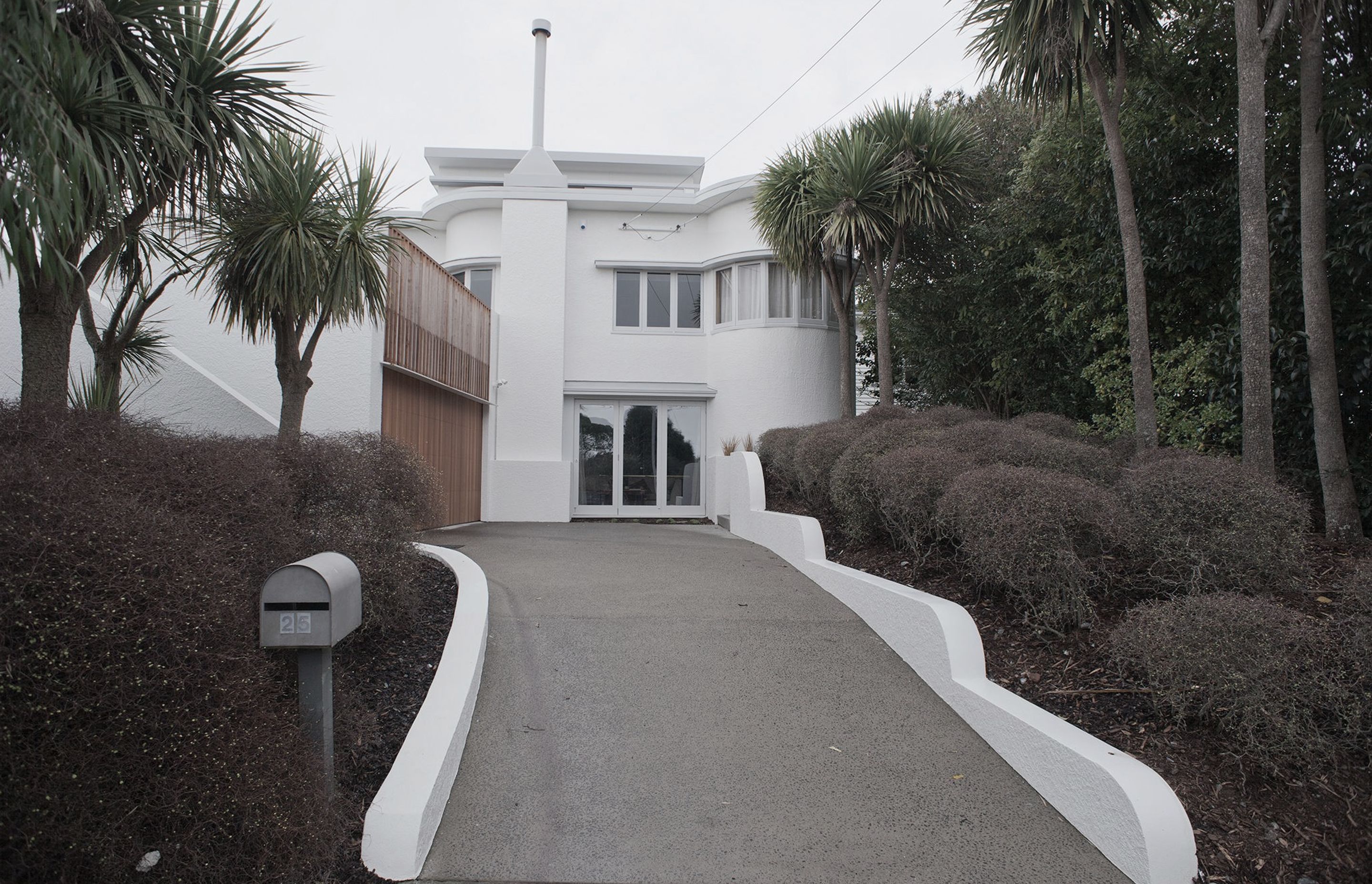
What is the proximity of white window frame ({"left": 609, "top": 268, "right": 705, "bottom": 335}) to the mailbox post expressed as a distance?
11.6 metres

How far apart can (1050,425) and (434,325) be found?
736 cm

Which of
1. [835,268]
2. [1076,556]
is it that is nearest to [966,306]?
[835,268]

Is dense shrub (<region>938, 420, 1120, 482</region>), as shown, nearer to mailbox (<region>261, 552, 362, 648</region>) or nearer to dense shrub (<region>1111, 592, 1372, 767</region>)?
dense shrub (<region>1111, 592, 1372, 767</region>)

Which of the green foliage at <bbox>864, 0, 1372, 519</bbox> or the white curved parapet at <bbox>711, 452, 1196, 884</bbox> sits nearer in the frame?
the white curved parapet at <bbox>711, 452, 1196, 884</bbox>

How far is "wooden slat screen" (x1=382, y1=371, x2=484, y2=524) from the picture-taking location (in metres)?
9.83

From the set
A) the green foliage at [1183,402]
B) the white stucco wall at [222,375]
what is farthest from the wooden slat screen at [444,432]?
the green foliage at [1183,402]

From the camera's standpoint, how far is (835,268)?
1330 cm

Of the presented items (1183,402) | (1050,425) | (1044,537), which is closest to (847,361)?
(1050,425)

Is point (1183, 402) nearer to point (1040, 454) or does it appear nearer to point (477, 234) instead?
point (1040, 454)

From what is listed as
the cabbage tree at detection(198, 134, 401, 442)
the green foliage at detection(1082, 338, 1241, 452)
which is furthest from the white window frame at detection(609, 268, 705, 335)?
the cabbage tree at detection(198, 134, 401, 442)

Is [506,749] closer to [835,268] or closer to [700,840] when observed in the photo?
[700,840]

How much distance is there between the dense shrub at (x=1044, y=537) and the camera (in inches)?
178

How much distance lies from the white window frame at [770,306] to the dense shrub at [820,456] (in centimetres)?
491

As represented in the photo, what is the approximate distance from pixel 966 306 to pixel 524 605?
32.2 feet
